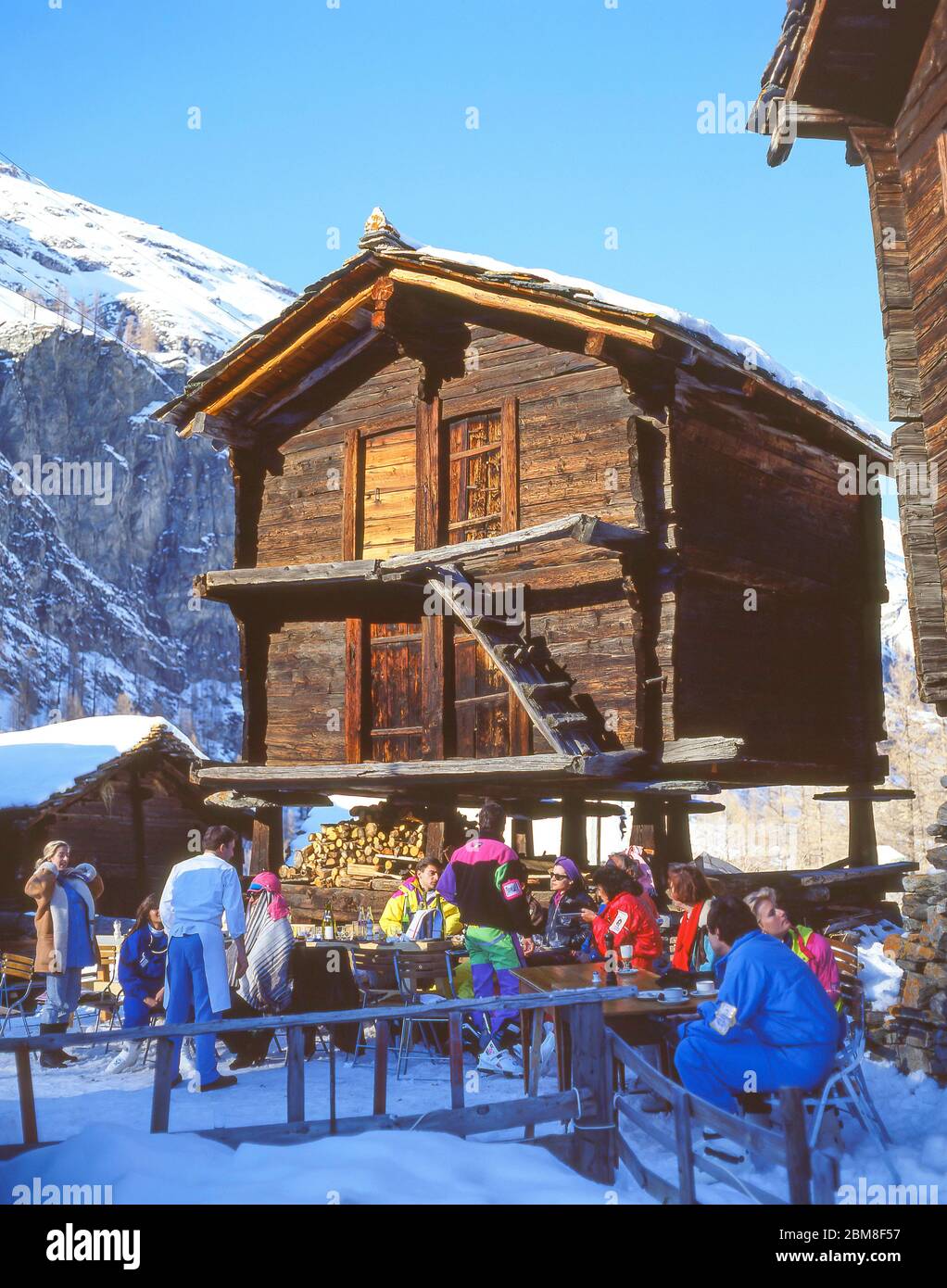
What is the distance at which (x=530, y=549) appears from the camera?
45.4 feet

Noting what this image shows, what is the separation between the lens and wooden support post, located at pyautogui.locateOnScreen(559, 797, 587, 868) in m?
15.2

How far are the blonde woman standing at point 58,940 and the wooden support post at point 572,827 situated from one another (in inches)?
250

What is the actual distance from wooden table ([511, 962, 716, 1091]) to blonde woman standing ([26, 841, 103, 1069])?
14.1 feet

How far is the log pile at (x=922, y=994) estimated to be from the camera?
816 centimetres

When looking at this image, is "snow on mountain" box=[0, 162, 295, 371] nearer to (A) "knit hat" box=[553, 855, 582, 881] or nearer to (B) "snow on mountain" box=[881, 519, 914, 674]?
(B) "snow on mountain" box=[881, 519, 914, 674]

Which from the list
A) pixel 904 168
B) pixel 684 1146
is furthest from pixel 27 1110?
pixel 904 168

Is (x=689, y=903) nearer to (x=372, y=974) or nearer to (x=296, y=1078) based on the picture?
(x=372, y=974)

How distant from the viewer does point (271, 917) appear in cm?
1042

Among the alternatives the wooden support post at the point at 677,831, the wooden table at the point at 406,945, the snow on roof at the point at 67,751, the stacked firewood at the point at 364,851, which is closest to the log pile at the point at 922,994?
the wooden table at the point at 406,945

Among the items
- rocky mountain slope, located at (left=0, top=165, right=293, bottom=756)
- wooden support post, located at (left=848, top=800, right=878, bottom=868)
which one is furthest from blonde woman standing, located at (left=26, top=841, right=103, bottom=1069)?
rocky mountain slope, located at (left=0, top=165, right=293, bottom=756)

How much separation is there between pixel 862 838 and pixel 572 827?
17.4 ft

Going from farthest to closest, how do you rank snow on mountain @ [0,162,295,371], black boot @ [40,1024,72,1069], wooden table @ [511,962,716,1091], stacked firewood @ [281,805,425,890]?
snow on mountain @ [0,162,295,371]
stacked firewood @ [281,805,425,890]
black boot @ [40,1024,72,1069]
wooden table @ [511,962,716,1091]
